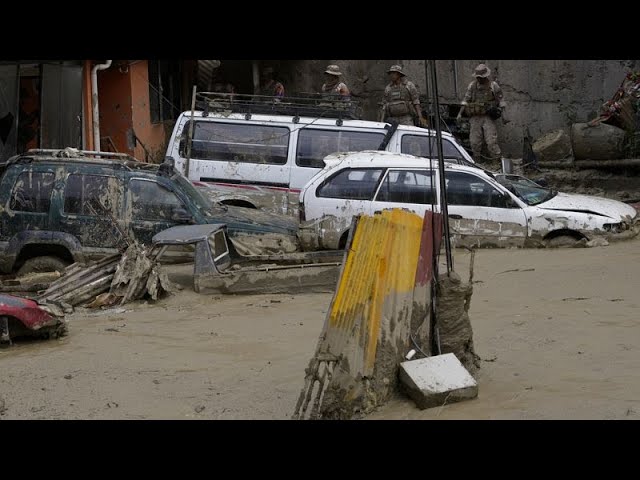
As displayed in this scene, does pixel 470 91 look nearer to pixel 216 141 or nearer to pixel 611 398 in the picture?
pixel 216 141

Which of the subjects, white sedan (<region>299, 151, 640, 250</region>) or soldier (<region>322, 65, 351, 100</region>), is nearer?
white sedan (<region>299, 151, 640, 250</region>)

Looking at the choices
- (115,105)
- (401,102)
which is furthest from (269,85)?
(401,102)

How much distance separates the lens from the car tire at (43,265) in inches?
483

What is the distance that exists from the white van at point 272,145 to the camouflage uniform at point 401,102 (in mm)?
2978

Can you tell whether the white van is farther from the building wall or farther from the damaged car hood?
the building wall

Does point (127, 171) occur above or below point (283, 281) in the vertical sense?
above

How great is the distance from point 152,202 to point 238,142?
298 centimetres

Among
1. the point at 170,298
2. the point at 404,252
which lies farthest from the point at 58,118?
the point at 404,252

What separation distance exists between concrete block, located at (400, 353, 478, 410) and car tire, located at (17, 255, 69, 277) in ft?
22.4

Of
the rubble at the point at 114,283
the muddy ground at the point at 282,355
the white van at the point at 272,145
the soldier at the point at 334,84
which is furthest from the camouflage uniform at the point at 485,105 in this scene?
the rubble at the point at 114,283

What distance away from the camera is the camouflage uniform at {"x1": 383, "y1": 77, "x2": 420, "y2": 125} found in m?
18.2

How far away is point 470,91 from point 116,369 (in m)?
11.9

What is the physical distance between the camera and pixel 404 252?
6719 mm

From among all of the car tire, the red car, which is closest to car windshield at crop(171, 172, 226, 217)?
the car tire
